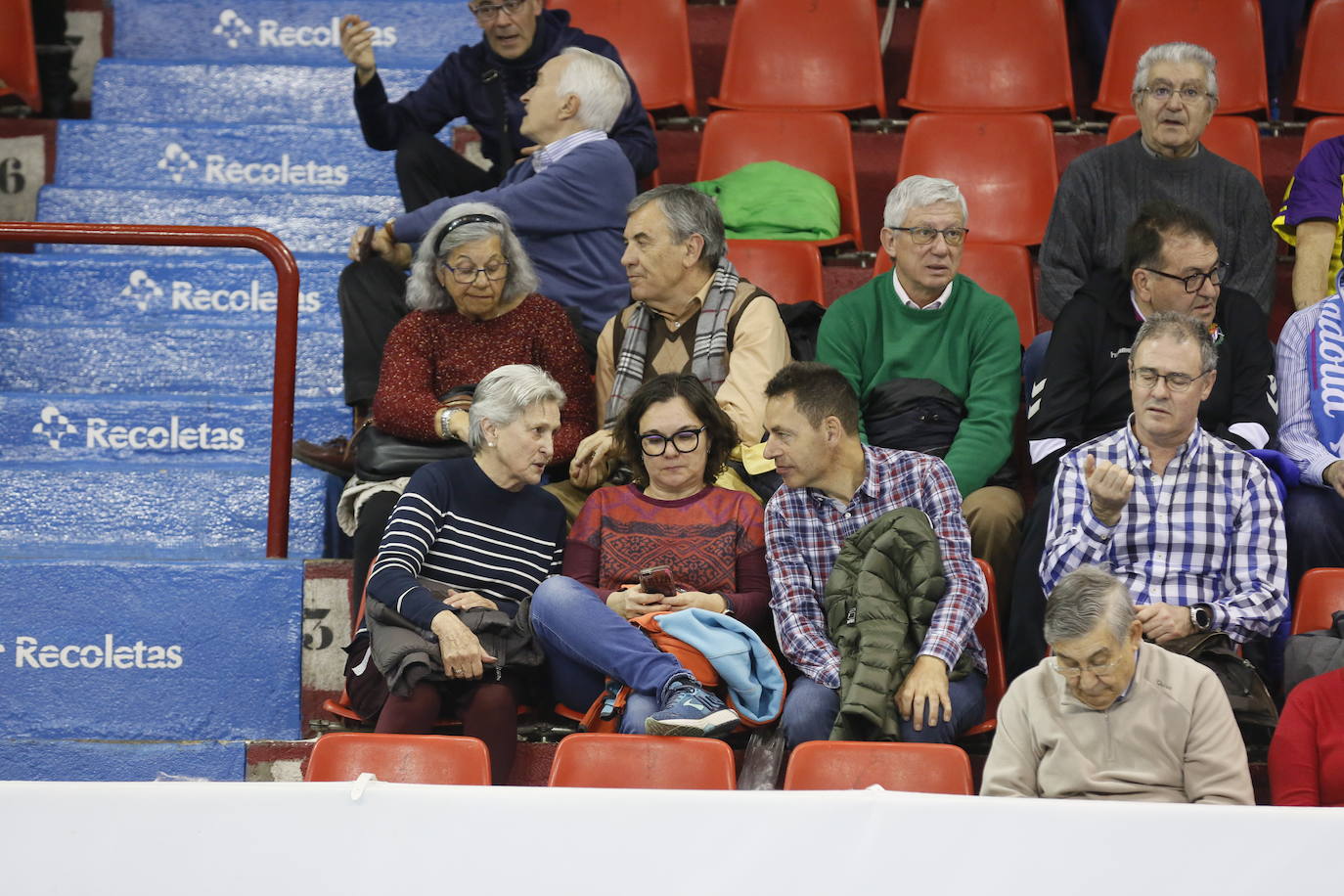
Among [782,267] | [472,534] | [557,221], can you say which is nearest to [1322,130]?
[782,267]

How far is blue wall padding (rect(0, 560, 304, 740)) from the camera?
3.22 meters

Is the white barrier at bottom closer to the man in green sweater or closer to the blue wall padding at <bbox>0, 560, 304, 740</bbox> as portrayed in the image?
the blue wall padding at <bbox>0, 560, 304, 740</bbox>

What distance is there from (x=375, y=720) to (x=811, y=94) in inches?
105

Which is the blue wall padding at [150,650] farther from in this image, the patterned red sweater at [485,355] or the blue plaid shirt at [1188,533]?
the blue plaid shirt at [1188,533]

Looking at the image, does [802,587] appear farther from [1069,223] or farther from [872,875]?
[1069,223]

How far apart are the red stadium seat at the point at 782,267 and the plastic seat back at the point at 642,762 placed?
5.73 feet

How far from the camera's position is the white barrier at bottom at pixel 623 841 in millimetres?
2107

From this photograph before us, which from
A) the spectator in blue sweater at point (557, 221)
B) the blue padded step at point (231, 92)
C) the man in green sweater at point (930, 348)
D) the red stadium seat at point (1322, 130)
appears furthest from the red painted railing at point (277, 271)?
the red stadium seat at point (1322, 130)

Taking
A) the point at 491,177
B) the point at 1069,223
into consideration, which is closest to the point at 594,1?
the point at 491,177

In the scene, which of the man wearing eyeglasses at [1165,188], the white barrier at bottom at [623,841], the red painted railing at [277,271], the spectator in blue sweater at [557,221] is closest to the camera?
the white barrier at bottom at [623,841]

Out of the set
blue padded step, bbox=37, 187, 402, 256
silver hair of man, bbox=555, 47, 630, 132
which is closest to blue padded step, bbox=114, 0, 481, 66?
blue padded step, bbox=37, 187, 402, 256

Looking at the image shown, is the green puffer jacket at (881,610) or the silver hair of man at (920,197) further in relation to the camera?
the silver hair of man at (920,197)

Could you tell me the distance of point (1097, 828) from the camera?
2.13 m

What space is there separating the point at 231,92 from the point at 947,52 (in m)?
2.09
